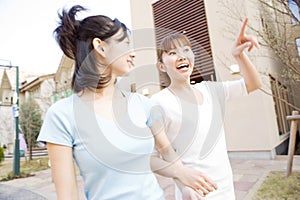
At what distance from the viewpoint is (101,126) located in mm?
685

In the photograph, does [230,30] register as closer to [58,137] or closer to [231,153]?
[231,153]

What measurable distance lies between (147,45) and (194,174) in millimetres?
729

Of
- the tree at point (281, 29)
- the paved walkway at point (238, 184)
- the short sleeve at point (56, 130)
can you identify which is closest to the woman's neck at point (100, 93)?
the short sleeve at point (56, 130)

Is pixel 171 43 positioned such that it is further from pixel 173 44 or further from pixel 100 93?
pixel 100 93

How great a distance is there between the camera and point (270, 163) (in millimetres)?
3906

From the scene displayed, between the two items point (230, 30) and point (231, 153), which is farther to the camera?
point (231, 153)

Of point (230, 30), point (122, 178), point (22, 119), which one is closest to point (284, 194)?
point (122, 178)

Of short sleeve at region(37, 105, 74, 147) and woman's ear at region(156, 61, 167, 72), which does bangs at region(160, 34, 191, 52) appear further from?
short sleeve at region(37, 105, 74, 147)

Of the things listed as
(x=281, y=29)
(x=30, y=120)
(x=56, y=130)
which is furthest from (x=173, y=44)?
(x=30, y=120)

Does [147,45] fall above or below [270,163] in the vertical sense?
above

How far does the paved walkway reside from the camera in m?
2.80

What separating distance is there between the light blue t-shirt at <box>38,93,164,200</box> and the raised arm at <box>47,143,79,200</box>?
0.02 meters

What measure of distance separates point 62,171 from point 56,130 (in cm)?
13

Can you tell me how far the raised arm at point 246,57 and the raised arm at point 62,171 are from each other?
2.58 feet
